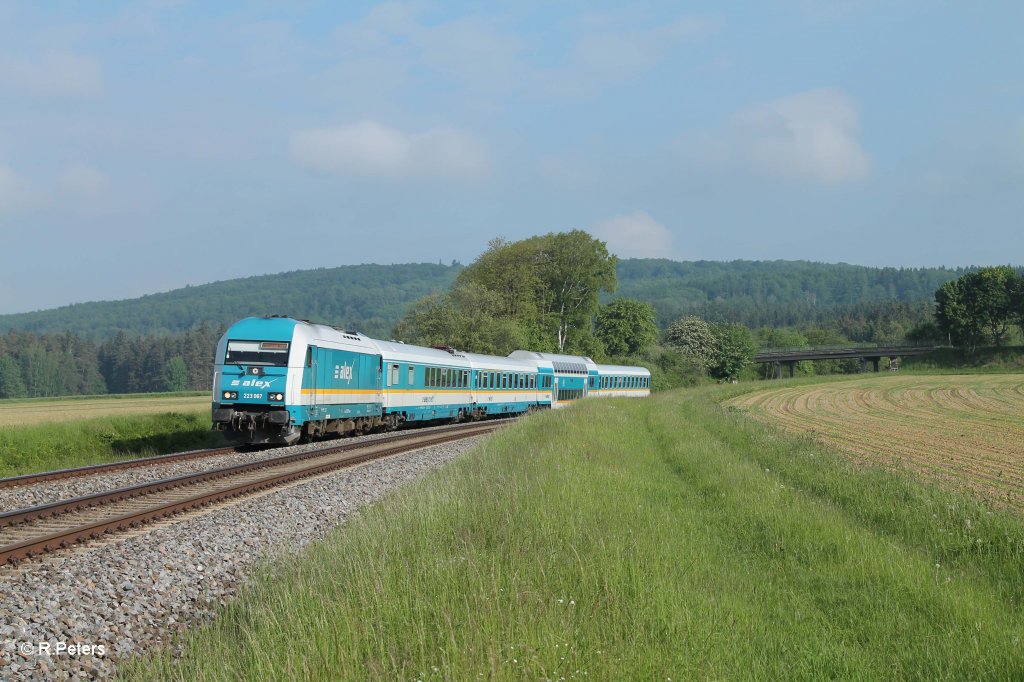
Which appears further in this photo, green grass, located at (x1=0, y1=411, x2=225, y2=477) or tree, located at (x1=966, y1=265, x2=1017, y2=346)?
tree, located at (x1=966, y1=265, x2=1017, y2=346)

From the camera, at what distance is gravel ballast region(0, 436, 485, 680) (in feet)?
21.3

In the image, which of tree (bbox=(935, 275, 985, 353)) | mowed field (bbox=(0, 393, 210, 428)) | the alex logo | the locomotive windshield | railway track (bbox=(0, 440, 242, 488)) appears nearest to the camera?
railway track (bbox=(0, 440, 242, 488))

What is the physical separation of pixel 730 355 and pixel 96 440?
95160mm

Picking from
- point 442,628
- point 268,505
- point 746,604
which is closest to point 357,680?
point 442,628

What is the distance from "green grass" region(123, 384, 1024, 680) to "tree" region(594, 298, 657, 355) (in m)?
87.7

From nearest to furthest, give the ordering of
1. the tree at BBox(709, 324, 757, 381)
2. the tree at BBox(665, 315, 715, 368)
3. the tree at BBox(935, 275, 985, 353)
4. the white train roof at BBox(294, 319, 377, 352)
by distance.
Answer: the white train roof at BBox(294, 319, 377, 352), the tree at BBox(665, 315, 715, 368), the tree at BBox(709, 324, 757, 381), the tree at BBox(935, 275, 985, 353)

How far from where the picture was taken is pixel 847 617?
7.27 metres

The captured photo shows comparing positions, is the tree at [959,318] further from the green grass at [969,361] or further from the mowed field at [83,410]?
the mowed field at [83,410]

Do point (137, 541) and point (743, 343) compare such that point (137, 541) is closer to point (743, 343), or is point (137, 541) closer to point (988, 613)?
point (988, 613)

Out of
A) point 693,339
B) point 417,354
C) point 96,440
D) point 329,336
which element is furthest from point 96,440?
point 693,339

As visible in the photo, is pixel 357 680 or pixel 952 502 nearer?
pixel 357 680

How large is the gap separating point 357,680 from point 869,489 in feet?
35.5

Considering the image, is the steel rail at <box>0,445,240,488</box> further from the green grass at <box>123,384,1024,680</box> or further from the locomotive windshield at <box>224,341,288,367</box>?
the green grass at <box>123,384,1024,680</box>

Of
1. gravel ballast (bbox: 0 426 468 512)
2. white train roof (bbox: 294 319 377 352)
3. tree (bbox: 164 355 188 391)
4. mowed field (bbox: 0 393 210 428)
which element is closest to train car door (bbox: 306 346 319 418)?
white train roof (bbox: 294 319 377 352)
